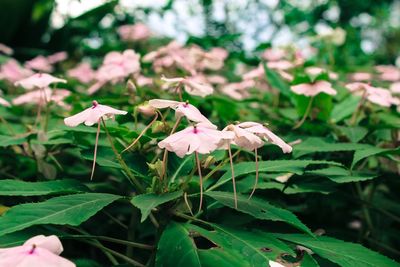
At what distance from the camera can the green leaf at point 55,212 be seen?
2.46 feet

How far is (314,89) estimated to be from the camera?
1.33 meters

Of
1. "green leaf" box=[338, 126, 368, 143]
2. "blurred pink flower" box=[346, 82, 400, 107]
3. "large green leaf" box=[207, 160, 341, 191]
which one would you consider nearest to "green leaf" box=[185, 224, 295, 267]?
"large green leaf" box=[207, 160, 341, 191]

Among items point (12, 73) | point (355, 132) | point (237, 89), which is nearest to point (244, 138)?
point (355, 132)

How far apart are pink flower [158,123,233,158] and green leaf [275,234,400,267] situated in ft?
0.85

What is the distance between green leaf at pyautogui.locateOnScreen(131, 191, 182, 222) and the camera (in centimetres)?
77

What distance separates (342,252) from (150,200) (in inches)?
13.8

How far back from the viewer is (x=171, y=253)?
2.52ft

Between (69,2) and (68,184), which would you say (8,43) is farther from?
(68,184)

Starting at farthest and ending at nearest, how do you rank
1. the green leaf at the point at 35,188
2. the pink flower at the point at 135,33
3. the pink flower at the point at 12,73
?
the pink flower at the point at 135,33 < the pink flower at the point at 12,73 < the green leaf at the point at 35,188

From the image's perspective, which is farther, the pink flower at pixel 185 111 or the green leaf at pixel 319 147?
the green leaf at pixel 319 147

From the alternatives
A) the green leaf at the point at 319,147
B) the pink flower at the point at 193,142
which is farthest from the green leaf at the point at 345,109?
Answer: the pink flower at the point at 193,142

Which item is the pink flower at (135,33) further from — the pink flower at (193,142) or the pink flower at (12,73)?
the pink flower at (193,142)

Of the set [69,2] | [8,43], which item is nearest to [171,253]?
[69,2]

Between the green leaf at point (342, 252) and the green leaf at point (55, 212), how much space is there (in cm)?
35
